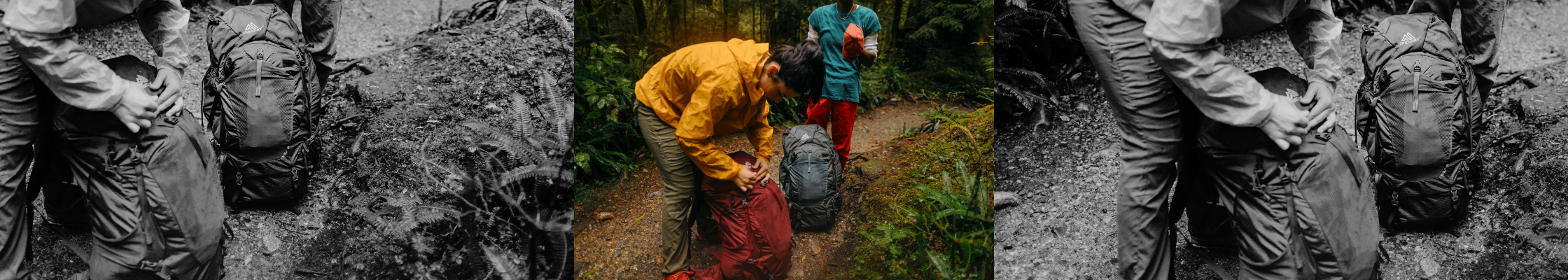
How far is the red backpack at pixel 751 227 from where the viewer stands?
4004 mm

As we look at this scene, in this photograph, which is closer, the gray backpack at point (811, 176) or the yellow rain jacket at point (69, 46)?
the yellow rain jacket at point (69, 46)

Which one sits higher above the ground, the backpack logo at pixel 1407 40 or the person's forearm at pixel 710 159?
the backpack logo at pixel 1407 40

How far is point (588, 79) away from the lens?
3.99 meters

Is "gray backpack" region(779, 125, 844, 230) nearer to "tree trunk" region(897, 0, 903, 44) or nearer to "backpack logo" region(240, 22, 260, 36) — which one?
"tree trunk" region(897, 0, 903, 44)

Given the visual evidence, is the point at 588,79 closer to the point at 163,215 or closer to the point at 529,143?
the point at 529,143

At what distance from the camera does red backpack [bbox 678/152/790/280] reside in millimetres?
4004

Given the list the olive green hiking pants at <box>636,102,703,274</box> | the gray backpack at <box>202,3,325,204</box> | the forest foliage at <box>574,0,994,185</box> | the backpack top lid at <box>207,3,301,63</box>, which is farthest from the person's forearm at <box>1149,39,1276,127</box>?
the backpack top lid at <box>207,3,301,63</box>

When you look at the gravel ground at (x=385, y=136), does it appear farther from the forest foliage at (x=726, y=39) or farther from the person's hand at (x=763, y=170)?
the person's hand at (x=763, y=170)

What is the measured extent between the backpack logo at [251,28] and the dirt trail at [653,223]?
6.99 feet

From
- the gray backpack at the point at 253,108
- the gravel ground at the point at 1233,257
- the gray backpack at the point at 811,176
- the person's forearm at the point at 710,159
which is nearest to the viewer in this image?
the person's forearm at the point at 710,159

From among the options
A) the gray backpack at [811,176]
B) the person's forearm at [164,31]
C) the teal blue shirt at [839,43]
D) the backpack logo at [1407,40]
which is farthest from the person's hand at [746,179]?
the backpack logo at [1407,40]

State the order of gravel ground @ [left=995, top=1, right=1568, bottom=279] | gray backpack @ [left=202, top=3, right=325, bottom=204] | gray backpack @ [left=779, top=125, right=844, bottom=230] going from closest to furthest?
gray backpack @ [left=779, top=125, right=844, bottom=230]
gray backpack @ [left=202, top=3, right=325, bottom=204]
gravel ground @ [left=995, top=1, right=1568, bottom=279]

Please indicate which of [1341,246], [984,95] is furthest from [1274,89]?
[984,95]

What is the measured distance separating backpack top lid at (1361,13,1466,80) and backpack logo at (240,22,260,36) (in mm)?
6361
